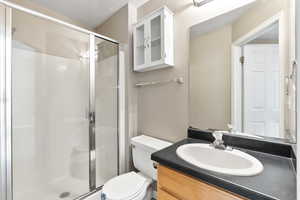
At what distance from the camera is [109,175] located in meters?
1.75

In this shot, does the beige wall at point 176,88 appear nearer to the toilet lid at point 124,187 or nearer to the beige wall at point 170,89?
the beige wall at point 170,89

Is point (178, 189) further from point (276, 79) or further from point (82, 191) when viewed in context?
point (82, 191)

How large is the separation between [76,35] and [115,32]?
50 cm

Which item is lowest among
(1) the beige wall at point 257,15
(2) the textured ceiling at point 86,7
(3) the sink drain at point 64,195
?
(3) the sink drain at point 64,195

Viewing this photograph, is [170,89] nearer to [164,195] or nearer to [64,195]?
[164,195]

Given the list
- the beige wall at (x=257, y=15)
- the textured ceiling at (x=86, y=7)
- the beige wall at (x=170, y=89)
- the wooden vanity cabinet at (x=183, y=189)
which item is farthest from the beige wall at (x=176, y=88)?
the wooden vanity cabinet at (x=183, y=189)

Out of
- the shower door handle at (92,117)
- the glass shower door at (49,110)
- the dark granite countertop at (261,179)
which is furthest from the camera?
the shower door handle at (92,117)

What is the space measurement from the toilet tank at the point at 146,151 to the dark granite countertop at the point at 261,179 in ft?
1.70

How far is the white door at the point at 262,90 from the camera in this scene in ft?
2.86

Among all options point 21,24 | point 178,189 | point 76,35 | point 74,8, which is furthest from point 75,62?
point 178,189

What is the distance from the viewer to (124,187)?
1.17 metres

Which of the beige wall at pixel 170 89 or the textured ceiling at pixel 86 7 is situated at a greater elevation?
the textured ceiling at pixel 86 7

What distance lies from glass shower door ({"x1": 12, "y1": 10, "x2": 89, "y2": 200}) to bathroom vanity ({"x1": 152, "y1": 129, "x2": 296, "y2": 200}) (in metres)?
1.18

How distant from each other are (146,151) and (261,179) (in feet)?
3.14
